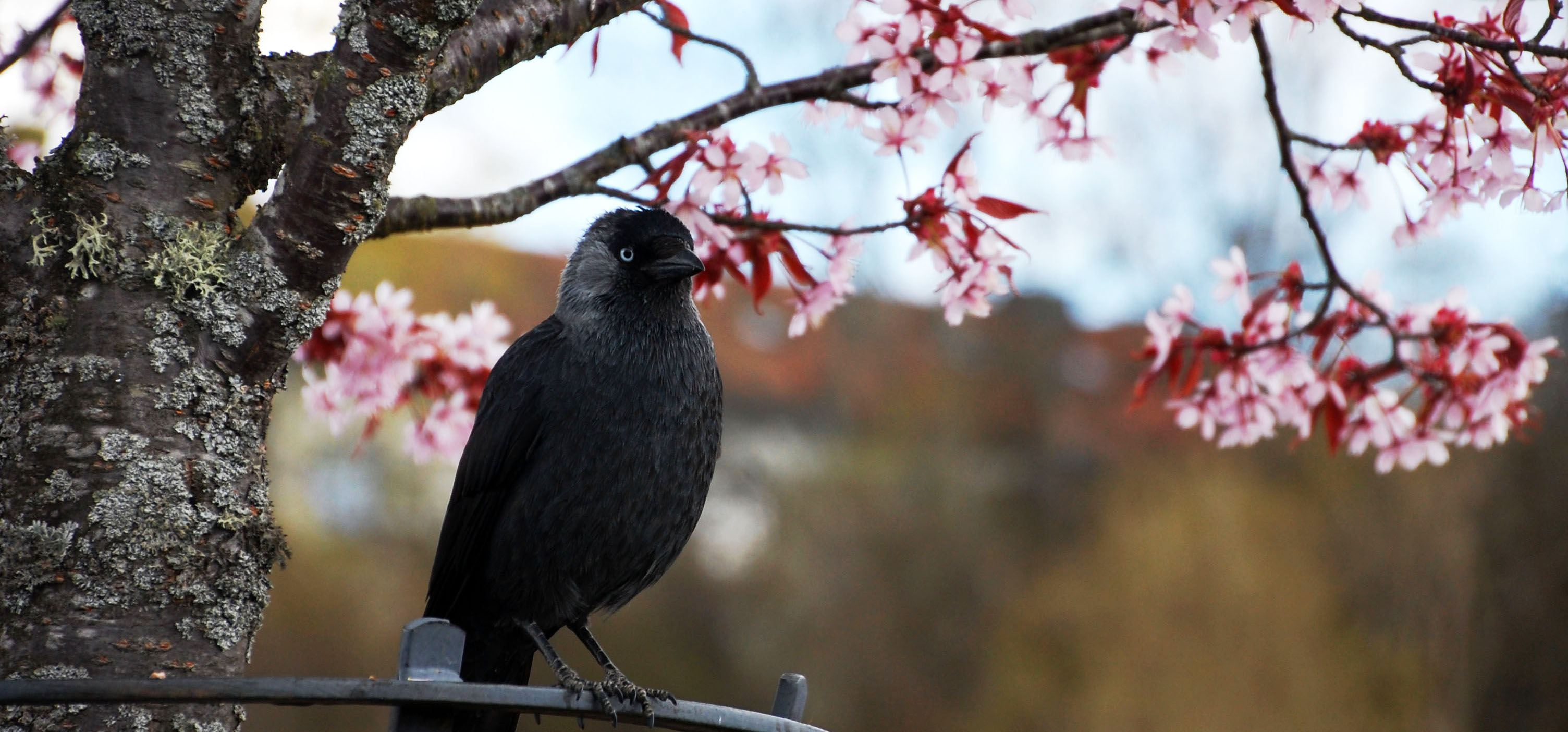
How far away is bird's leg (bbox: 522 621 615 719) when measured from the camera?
5.51 feet

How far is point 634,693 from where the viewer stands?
181 cm

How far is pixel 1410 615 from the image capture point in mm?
9656

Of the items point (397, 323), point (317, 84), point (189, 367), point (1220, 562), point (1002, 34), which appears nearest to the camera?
point (189, 367)

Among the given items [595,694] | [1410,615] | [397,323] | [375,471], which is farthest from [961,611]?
[595,694]

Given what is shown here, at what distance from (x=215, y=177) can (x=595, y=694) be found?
3.08 feet

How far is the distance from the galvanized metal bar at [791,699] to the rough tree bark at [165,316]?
74 cm

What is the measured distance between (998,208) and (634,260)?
2.52 ft

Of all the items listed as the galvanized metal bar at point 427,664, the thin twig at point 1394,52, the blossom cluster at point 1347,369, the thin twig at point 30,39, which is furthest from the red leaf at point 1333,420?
the thin twig at point 30,39

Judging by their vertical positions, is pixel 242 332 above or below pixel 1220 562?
below

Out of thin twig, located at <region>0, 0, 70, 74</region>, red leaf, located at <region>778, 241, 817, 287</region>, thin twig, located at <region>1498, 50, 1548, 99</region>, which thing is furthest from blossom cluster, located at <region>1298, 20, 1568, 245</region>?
thin twig, located at <region>0, 0, 70, 74</region>

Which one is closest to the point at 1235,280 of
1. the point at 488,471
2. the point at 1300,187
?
the point at 1300,187

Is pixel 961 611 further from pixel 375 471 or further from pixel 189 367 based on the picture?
pixel 189 367

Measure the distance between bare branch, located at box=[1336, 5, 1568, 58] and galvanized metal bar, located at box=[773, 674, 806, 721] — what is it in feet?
5.31

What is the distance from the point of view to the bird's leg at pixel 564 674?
1.68m
